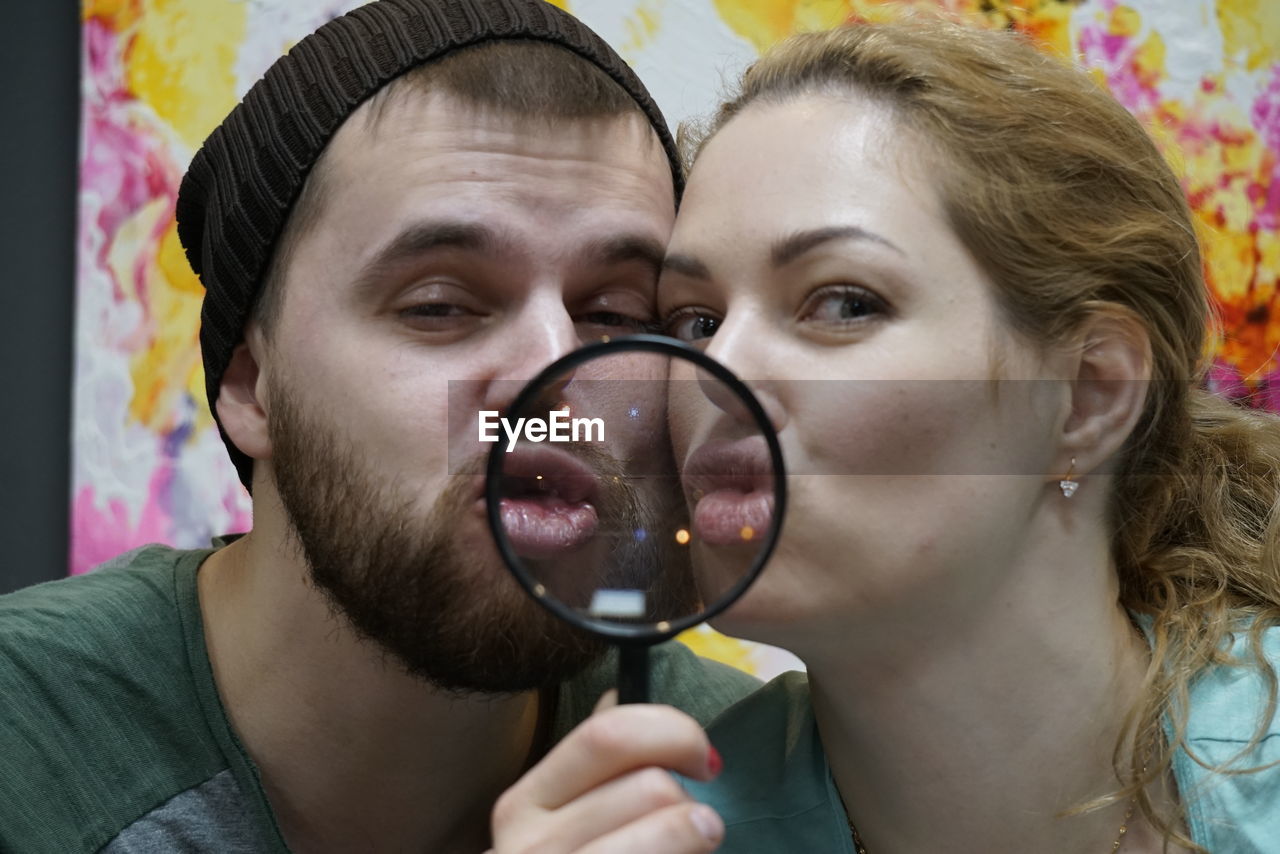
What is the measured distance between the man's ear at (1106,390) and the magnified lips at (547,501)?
55 cm

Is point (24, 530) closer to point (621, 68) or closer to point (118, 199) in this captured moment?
point (118, 199)

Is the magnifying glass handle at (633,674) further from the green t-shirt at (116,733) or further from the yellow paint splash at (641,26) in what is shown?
the yellow paint splash at (641,26)

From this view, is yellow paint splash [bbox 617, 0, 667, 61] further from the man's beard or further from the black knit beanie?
the man's beard

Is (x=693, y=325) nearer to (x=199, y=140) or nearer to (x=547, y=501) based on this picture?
(x=547, y=501)

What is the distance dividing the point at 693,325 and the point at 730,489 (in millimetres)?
375

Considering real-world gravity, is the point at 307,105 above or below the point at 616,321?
above

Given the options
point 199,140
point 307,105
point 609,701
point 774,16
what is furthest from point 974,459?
point 199,140

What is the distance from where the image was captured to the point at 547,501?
1091 millimetres

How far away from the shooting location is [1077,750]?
1320mm

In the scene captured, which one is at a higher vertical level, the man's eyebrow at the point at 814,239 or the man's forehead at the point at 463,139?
the man's forehead at the point at 463,139

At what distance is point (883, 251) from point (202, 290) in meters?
1.66

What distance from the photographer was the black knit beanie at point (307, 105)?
1597 mm

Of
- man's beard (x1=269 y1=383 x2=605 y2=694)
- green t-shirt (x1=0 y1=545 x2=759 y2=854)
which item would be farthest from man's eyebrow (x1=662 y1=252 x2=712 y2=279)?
Answer: green t-shirt (x1=0 y1=545 x2=759 y2=854)

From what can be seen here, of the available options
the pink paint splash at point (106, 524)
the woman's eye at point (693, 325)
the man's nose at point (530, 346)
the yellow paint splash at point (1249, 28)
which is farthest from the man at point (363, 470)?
the yellow paint splash at point (1249, 28)
